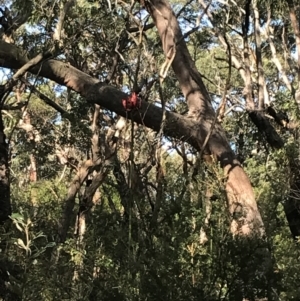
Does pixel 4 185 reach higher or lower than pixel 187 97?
lower

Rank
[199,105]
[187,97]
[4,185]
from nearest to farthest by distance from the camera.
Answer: [4,185] → [199,105] → [187,97]

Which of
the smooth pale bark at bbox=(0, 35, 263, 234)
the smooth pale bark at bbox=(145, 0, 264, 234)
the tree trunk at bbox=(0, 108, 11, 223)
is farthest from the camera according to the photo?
the smooth pale bark at bbox=(145, 0, 264, 234)

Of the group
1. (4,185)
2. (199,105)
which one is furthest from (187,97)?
(4,185)

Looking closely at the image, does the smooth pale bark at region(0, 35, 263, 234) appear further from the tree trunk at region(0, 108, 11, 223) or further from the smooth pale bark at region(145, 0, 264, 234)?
the tree trunk at region(0, 108, 11, 223)

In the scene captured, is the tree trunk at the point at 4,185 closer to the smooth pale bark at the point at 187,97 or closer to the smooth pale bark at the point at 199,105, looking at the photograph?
the smooth pale bark at the point at 187,97

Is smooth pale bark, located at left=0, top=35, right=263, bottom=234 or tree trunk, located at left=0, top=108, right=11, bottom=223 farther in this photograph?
smooth pale bark, located at left=0, top=35, right=263, bottom=234

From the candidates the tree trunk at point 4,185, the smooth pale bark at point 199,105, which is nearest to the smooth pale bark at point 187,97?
the smooth pale bark at point 199,105

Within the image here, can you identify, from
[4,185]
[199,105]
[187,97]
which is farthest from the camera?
[187,97]

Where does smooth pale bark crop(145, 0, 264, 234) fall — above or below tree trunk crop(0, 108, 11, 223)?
above

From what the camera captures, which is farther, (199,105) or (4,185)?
(199,105)

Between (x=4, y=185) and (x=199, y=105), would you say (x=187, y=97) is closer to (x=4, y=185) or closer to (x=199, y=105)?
(x=199, y=105)

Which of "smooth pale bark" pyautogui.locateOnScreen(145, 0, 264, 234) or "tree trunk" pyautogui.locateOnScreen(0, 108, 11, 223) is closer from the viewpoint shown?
"tree trunk" pyautogui.locateOnScreen(0, 108, 11, 223)

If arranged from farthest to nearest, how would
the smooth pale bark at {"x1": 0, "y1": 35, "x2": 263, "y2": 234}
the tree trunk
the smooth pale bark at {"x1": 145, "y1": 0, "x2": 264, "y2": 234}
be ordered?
the smooth pale bark at {"x1": 145, "y1": 0, "x2": 264, "y2": 234}, the smooth pale bark at {"x1": 0, "y1": 35, "x2": 263, "y2": 234}, the tree trunk

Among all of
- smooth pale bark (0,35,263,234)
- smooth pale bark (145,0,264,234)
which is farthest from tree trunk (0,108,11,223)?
smooth pale bark (145,0,264,234)
